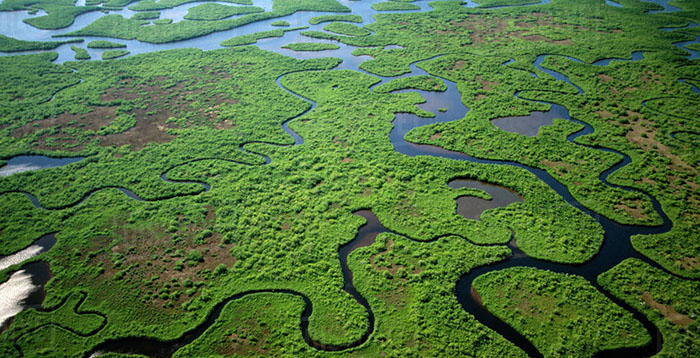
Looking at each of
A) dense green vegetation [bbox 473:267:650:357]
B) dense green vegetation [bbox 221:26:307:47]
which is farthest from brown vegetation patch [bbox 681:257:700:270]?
dense green vegetation [bbox 221:26:307:47]

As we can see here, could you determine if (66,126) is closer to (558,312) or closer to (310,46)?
(310,46)

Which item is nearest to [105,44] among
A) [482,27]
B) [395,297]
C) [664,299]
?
[482,27]

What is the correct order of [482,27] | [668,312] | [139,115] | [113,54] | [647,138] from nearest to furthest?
[668,312]
[647,138]
[139,115]
[113,54]
[482,27]

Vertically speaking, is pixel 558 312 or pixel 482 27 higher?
pixel 482 27

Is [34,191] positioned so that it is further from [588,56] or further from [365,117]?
[588,56]

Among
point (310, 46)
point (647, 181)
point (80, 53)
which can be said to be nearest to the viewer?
point (647, 181)

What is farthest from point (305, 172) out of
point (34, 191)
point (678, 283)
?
point (678, 283)
